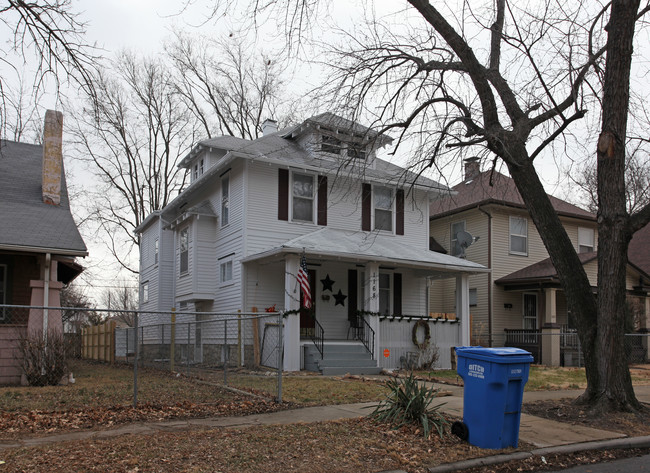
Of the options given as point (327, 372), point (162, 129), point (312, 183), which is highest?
point (162, 129)

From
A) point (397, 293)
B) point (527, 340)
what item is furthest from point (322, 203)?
point (527, 340)

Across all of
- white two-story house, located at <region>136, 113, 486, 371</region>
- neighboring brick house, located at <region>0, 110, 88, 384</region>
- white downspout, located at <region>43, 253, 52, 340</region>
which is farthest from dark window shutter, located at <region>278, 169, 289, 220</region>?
white downspout, located at <region>43, 253, 52, 340</region>

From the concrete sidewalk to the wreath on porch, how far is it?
7.70 meters

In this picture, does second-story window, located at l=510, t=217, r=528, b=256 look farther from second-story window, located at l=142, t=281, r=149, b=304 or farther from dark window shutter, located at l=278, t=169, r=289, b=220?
second-story window, located at l=142, t=281, r=149, b=304

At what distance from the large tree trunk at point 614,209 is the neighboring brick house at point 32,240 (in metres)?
10.6

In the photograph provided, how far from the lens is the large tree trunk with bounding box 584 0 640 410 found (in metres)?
9.12

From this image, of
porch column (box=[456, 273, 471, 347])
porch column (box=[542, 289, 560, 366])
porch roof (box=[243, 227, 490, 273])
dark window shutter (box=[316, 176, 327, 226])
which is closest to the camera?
porch roof (box=[243, 227, 490, 273])

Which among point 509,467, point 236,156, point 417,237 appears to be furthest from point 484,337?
point 509,467

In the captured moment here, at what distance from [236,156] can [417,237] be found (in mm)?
7620

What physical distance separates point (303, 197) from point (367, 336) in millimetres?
5041

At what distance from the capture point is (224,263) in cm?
1938

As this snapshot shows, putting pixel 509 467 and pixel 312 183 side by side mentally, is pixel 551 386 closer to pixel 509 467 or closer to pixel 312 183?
pixel 509 467

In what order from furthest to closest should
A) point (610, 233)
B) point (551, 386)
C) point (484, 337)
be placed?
point (484, 337) → point (551, 386) → point (610, 233)

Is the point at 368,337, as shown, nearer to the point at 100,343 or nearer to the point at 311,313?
the point at 311,313
